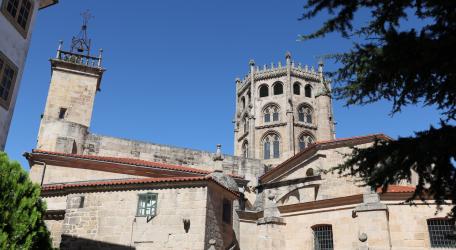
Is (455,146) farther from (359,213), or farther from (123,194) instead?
(123,194)

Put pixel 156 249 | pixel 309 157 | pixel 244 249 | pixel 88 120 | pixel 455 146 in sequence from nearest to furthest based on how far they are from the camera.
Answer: pixel 455 146, pixel 156 249, pixel 244 249, pixel 309 157, pixel 88 120

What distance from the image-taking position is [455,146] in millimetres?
6070

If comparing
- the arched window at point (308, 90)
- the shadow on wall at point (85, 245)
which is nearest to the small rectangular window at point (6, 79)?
the shadow on wall at point (85, 245)

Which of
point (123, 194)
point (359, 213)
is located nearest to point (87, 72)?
point (123, 194)

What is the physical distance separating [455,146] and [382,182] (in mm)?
1254

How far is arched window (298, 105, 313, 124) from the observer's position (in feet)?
150

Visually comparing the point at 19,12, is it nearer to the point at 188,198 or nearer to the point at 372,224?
the point at 188,198

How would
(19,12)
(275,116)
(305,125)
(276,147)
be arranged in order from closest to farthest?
(19,12) → (276,147) → (305,125) → (275,116)

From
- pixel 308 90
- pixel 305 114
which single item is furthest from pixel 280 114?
pixel 308 90

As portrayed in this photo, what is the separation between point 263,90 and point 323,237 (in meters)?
32.4

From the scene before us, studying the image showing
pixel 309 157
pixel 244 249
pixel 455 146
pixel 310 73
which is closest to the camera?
pixel 455 146

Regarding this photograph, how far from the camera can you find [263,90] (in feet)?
158

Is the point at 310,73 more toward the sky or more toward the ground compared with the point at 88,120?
more toward the sky

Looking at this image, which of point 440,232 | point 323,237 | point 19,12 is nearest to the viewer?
point 19,12
